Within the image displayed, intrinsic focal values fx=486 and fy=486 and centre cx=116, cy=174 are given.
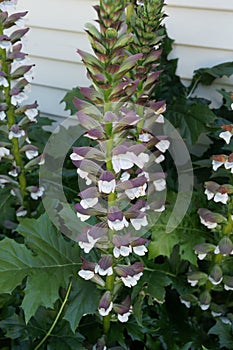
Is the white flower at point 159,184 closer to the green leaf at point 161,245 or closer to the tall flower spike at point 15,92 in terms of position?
the green leaf at point 161,245

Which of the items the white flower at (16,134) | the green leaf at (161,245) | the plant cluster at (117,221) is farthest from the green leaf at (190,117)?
the white flower at (16,134)

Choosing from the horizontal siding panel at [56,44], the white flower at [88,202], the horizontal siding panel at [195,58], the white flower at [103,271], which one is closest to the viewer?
the white flower at [88,202]

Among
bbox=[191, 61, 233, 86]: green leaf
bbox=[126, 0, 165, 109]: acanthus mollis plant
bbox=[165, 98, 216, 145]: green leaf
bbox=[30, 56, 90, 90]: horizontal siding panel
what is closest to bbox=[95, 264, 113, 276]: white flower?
bbox=[126, 0, 165, 109]: acanthus mollis plant

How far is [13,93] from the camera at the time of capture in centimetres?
178

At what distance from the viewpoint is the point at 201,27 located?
2344 millimetres

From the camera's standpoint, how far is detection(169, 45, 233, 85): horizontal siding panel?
7.76 ft

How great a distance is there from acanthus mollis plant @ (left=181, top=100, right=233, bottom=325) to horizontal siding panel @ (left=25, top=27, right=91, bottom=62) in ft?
4.32

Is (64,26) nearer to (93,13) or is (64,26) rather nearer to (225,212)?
(93,13)

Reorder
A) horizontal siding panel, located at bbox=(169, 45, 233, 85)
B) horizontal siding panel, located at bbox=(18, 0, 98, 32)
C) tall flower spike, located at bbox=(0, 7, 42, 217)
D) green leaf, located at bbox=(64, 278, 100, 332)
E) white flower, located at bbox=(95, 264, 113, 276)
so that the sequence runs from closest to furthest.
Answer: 1. white flower, located at bbox=(95, 264, 113, 276)
2. green leaf, located at bbox=(64, 278, 100, 332)
3. tall flower spike, located at bbox=(0, 7, 42, 217)
4. horizontal siding panel, located at bbox=(169, 45, 233, 85)
5. horizontal siding panel, located at bbox=(18, 0, 98, 32)

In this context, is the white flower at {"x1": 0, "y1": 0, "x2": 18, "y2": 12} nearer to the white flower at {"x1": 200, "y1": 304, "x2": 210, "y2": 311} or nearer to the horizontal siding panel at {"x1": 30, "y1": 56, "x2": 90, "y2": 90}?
the horizontal siding panel at {"x1": 30, "y1": 56, "x2": 90, "y2": 90}

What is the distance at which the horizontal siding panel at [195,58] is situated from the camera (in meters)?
2.37

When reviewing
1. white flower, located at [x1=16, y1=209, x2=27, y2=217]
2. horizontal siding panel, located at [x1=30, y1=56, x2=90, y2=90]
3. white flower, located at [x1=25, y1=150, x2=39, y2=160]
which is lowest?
white flower, located at [x1=16, y1=209, x2=27, y2=217]

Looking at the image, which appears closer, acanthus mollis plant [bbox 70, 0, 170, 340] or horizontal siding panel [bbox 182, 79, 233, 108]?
acanthus mollis plant [bbox 70, 0, 170, 340]

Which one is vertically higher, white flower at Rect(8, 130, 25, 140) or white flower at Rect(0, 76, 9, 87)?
white flower at Rect(0, 76, 9, 87)
